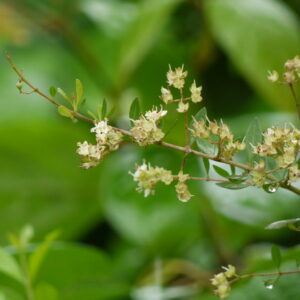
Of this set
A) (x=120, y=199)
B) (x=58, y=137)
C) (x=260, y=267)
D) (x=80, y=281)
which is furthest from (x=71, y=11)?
(x=260, y=267)

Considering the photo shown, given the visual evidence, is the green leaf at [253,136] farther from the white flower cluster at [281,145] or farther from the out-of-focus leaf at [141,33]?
the out-of-focus leaf at [141,33]

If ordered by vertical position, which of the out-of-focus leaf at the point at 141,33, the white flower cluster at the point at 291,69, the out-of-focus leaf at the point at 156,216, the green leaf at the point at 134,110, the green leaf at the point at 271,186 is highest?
the out-of-focus leaf at the point at 141,33

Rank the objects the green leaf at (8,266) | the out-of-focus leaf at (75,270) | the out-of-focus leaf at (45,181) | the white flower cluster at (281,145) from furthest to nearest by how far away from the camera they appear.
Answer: the out-of-focus leaf at (45,181)
the out-of-focus leaf at (75,270)
the green leaf at (8,266)
the white flower cluster at (281,145)

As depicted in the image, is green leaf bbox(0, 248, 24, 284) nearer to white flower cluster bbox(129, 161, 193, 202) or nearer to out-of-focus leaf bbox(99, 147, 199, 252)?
white flower cluster bbox(129, 161, 193, 202)

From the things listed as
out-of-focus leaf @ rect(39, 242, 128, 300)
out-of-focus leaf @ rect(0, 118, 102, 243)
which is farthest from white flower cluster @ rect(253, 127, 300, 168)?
out-of-focus leaf @ rect(0, 118, 102, 243)

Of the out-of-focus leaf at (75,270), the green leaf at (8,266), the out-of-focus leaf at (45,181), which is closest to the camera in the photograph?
the green leaf at (8,266)

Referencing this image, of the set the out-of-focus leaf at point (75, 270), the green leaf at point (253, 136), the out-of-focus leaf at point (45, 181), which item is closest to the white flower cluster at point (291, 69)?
the green leaf at point (253, 136)
